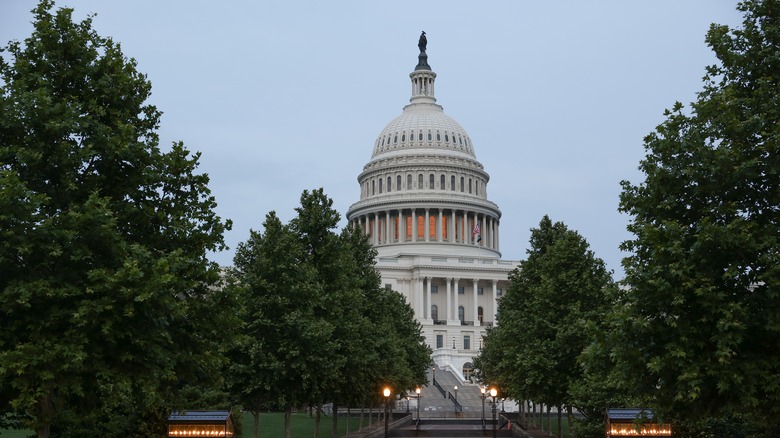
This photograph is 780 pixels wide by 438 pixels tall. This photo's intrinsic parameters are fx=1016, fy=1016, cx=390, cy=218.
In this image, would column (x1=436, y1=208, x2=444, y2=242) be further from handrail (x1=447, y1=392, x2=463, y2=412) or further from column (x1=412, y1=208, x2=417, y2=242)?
handrail (x1=447, y1=392, x2=463, y2=412)

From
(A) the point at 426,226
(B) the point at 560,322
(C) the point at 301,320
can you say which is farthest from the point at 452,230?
(C) the point at 301,320

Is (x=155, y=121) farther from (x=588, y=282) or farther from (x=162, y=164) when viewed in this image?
(x=588, y=282)

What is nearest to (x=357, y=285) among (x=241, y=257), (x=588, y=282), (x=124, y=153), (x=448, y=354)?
(x=241, y=257)

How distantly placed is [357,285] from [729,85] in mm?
29070

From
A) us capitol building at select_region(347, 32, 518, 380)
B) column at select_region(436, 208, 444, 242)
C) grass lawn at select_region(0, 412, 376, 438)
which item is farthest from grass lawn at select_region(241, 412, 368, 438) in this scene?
column at select_region(436, 208, 444, 242)

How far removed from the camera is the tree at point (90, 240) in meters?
20.2

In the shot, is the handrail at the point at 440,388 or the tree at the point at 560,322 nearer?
the tree at the point at 560,322

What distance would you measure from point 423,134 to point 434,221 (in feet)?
58.5

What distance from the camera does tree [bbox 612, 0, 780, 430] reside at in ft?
67.3

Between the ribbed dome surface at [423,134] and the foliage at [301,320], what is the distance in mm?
135693

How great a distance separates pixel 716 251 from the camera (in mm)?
21281

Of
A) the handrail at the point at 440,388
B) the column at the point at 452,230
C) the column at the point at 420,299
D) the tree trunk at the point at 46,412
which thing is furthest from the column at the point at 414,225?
the tree trunk at the point at 46,412

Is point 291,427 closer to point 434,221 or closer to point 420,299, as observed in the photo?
point 420,299

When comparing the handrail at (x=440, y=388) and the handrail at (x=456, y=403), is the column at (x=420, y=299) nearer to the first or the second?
the handrail at (x=440, y=388)
